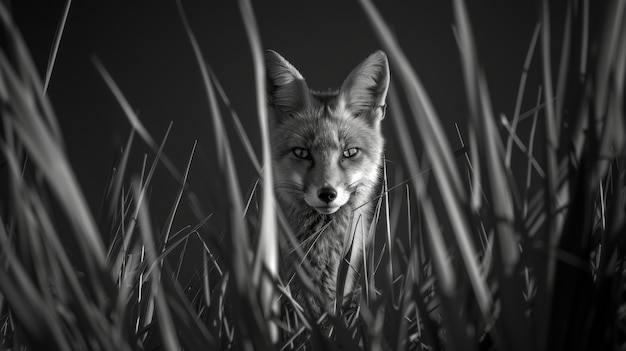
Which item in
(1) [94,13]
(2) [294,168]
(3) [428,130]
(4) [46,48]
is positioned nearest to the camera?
(3) [428,130]

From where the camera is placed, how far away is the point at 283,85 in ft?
→ 2.99

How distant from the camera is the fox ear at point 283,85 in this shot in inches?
32.5

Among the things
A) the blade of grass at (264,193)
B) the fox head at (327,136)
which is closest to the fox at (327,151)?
the fox head at (327,136)

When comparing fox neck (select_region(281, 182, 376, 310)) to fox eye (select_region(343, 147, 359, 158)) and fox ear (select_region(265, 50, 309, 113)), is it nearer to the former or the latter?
fox eye (select_region(343, 147, 359, 158))

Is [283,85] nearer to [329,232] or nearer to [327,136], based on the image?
[327,136]

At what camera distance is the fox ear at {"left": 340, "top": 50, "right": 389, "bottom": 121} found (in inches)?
35.7

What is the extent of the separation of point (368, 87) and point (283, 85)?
0.19 metres

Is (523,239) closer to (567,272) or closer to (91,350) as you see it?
(567,272)

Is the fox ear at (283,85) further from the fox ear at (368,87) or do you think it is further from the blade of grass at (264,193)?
the blade of grass at (264,193)

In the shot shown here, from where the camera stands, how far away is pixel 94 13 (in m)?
2.29

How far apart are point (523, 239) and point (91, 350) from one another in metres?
0.15

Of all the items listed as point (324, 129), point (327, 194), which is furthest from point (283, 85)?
point (327, 194)

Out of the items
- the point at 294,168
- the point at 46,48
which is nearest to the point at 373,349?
the point at 294,168

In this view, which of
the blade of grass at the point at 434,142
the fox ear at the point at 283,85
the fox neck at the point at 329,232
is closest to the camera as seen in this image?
the blade of grass at the point at 434,142
